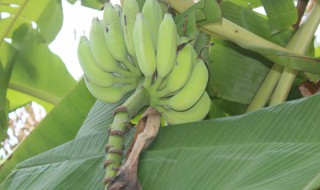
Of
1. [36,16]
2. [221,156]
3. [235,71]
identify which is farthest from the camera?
[36,16]

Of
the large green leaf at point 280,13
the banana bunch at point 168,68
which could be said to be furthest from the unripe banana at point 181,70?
the large green leaf at point 280,13

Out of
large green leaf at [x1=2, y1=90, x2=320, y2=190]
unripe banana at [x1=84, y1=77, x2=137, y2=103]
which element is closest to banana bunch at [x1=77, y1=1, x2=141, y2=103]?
unripe banana at [x1=84, y1=77, x2=137, y2=103]

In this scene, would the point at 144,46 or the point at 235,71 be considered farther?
the point at 235,71

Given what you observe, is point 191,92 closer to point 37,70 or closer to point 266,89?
point 266,89

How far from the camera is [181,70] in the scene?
96cm

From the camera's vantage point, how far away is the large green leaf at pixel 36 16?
1.69 m

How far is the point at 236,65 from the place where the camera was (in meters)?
1.32

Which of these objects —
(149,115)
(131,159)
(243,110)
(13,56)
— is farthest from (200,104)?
(13,56)

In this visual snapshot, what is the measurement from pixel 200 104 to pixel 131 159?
246 millimetres

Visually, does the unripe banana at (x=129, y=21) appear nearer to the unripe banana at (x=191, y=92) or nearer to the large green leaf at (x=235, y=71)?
the unripe banana at (x=191, y=92)

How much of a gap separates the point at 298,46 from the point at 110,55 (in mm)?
449

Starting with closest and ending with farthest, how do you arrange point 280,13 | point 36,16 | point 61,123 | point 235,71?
point 280,13, point 235,71, point 61,123, point 36,16

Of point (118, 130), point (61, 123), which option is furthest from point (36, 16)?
point (118, 130)

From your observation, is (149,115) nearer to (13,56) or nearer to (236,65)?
(236,65)
